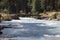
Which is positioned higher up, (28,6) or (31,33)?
(31,33)

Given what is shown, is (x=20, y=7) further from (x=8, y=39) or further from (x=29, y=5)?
(x=8, y=39)

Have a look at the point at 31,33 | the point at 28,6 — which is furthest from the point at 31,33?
the point at 28,6

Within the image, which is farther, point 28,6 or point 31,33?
point 28,6

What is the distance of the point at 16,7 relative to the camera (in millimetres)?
64062

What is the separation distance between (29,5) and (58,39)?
48.7m

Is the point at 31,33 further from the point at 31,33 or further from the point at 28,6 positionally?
the point at 28,6

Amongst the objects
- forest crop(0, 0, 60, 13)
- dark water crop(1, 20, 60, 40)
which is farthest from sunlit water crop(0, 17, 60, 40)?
forest crop(0, 0, 60, 13)

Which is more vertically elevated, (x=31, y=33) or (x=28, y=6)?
(x=31, y=33)

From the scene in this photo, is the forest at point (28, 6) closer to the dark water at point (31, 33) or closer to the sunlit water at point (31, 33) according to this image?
the sunlit water at point (31, 33)

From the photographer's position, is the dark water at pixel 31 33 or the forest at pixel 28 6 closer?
the dark water at pixel 31 33

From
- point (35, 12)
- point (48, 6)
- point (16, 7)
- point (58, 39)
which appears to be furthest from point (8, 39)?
point (16, 7)

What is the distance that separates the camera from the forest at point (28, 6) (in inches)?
2203

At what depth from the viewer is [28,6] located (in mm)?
65375

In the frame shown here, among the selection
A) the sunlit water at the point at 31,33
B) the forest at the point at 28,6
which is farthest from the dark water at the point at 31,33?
the forest at the point at 28,6
